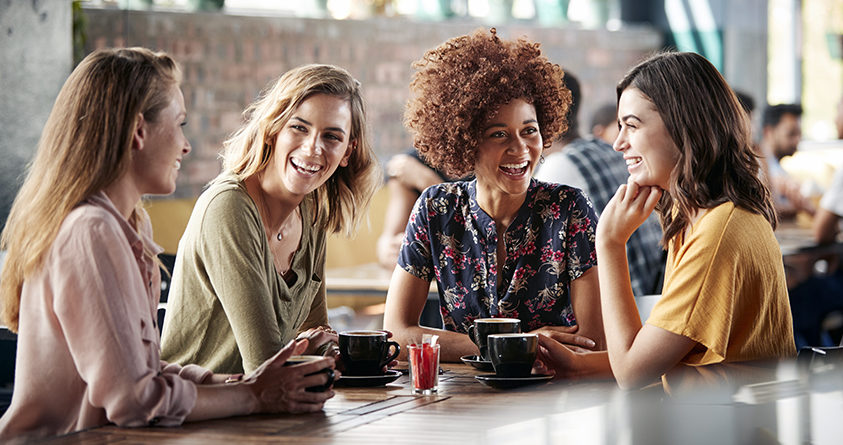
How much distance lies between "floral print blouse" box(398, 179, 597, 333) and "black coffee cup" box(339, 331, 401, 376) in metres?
0.53

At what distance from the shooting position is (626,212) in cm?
187

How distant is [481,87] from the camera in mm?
2293

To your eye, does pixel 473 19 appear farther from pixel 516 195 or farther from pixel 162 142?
pixel 162 142

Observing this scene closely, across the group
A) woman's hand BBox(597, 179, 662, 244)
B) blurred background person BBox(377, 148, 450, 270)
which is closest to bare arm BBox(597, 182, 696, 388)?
woman's hand BBox(597, 179, 662, 244)

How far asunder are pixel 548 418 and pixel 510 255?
120 cm

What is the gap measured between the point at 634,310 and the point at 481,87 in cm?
72

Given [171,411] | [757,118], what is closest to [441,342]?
[171,411]

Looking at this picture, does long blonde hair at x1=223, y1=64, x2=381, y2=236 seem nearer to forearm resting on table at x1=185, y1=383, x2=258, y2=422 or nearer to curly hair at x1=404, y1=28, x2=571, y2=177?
curly hair at x1=404, y1=28, x2=571, y2=177

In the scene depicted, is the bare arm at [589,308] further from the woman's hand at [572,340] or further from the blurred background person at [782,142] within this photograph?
the blurred background person at [782,142]

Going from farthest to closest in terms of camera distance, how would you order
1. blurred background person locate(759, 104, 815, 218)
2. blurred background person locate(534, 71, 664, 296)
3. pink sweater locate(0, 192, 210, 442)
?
blurred background person locate(759, 104, 815, 218)
blurred background person locate(534, 71, 664, 296)
pink sweater locate(0, 192, 210, 442)

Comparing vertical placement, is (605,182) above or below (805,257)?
above

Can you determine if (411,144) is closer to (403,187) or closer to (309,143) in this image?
(403,187)

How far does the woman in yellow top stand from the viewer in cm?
168

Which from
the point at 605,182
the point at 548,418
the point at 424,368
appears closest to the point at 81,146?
the point at 424,368
